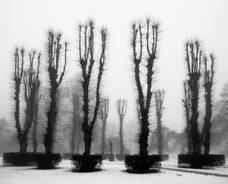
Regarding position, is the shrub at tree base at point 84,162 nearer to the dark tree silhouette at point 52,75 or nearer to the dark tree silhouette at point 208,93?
the dark tree silhouette at point 52,75

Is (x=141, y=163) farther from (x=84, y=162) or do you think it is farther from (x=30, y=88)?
(x=30, y=88)

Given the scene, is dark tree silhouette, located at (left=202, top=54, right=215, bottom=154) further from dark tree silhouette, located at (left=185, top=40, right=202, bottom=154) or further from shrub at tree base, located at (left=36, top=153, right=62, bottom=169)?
shrub at tree base, located at (left=36, top=153, right=62, bottom=169)

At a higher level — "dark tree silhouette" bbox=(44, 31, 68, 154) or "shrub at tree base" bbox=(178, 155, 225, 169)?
"dark tree silhouette" bbox=(44, 31, 68, 154)

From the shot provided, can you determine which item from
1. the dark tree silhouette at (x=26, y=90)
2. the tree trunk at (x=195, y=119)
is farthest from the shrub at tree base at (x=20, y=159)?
the tree trunk at (x=195, y=119)

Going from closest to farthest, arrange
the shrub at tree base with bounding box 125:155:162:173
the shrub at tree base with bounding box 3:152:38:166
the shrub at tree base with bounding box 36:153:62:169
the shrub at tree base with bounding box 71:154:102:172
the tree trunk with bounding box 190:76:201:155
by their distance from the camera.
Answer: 1. the shrub at tree base with bounding box 125:155:162:173
2. the shrub at tree base with bounding box 71:154:102:172
3. the shrub at tree base with bounding box 36:153:62:169
4. the shrub at tree base with bounding box 3:152:38:166
5. the tree trunk with bounding box 190:76:201:155

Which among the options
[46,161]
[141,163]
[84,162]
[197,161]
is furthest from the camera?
[197,161]

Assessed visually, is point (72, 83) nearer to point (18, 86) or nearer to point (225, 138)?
point (18, 86)

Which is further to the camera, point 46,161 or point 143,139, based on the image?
point 46,161

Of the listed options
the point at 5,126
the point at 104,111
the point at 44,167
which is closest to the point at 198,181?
the point at 44,167

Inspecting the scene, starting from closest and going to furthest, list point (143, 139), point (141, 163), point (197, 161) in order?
point (141, 163), point (143, 139), point (197, 161)

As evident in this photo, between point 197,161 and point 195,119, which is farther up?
point 195,119

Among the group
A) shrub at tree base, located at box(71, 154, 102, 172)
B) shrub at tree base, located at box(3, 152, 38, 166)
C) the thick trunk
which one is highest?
the thick trunk

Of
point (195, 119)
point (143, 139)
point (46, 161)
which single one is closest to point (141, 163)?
point (143, 139)

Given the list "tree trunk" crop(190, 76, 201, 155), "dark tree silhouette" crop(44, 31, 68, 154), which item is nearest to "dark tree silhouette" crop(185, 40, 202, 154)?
"tree trunk" crop(190, 76, 201, 155)
